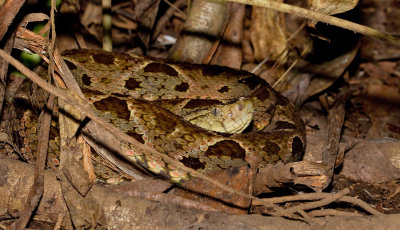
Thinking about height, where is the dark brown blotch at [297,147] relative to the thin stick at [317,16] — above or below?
below

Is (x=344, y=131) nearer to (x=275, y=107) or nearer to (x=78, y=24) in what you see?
(x=275, y=107)

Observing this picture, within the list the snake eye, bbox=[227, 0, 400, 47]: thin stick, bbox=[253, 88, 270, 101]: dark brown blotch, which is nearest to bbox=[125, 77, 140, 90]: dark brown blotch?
the snake eye

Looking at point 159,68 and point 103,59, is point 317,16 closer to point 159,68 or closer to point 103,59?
point 159,68

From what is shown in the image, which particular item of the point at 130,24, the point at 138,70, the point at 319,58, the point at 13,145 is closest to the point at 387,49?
the point at 319,58

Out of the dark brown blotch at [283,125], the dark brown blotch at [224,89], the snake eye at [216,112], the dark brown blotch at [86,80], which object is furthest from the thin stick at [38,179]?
the dark brown blotch at [283,125]

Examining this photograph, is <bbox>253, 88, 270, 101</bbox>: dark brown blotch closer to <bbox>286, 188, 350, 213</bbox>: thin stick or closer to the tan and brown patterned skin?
the tan and brown patterned skin

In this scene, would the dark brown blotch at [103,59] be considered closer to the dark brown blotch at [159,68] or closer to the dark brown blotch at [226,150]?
the dark brown blotch at [159,68]
